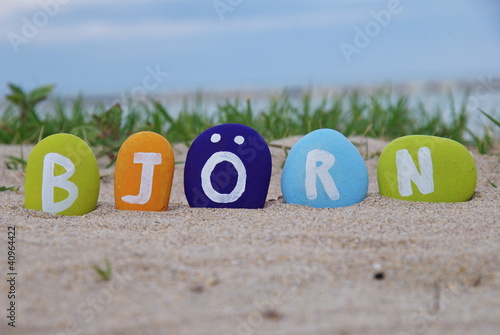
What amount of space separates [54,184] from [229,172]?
70 centimetres

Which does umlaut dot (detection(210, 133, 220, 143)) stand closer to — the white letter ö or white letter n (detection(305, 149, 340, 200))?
the white letter ö

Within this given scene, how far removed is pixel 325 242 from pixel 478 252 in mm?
447

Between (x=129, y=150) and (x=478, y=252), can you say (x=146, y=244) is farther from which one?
(x=478, y=252)

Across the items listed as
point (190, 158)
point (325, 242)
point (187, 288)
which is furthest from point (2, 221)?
point (325, 242)

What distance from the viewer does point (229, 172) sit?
7.66 ft

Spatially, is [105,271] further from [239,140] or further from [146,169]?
[239,140]

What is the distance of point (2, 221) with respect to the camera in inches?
80.9

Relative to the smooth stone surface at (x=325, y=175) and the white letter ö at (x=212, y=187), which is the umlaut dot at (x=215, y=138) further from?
the smooth stone surface at (x=325, y=175)

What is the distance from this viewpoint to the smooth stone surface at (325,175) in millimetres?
2337

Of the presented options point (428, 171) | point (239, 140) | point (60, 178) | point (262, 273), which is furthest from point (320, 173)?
point (60, 178)

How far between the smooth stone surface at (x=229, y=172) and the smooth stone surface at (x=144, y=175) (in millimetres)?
113

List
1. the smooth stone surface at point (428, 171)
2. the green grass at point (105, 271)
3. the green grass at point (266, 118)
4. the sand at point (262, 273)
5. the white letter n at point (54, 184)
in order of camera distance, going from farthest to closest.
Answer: the green grass at point (266, 118) → the smooth stone surface at point (428, 171) → the white letter n at point (54, 184) → the green grass at point (105, 271) → the sand at point (262, 273)

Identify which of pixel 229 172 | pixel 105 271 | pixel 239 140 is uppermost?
pixel 239 140

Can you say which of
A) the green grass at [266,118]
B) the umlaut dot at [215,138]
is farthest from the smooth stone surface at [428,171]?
the green grass at [266,118]
